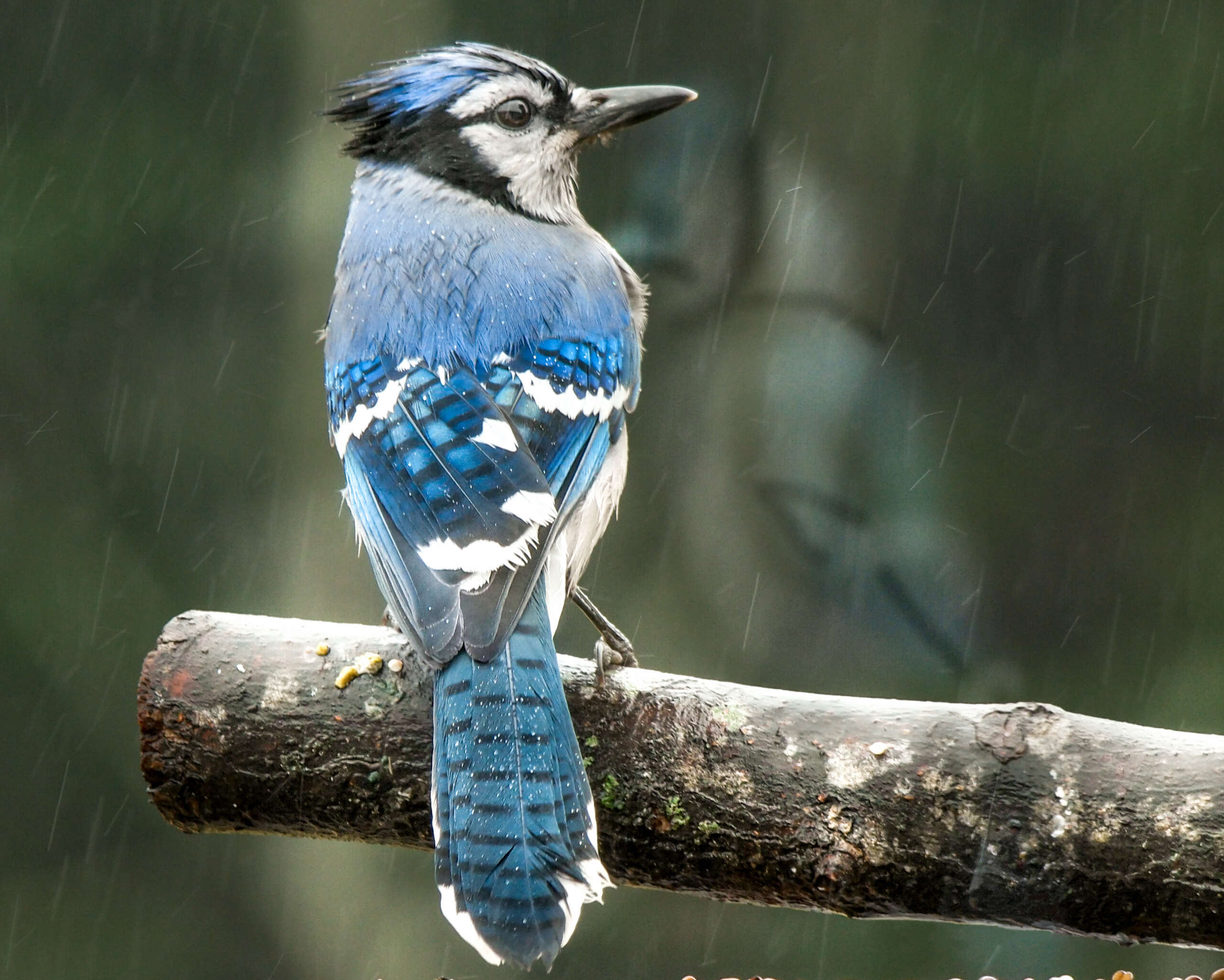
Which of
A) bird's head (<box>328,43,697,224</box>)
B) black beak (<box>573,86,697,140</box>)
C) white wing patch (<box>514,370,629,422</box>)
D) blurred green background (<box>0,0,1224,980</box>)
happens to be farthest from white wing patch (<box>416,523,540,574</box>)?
blurred green background (<box>0,0,1224,980</box>)

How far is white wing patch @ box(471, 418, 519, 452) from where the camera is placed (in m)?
1.49

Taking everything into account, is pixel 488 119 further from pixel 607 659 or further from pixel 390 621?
pixel 607 659

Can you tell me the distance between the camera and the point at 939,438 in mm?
3670

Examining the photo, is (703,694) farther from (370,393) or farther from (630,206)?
(630,206)

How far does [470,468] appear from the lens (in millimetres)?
1466

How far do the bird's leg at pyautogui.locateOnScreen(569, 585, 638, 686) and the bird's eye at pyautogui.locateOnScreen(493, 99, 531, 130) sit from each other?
74 cm

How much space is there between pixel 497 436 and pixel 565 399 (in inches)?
5.7

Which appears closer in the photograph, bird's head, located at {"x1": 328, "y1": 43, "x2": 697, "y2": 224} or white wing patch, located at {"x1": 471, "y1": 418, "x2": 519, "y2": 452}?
white wing patch, located at {"x1": 471, "y1": 418, "x2": 519, "y2": 452}

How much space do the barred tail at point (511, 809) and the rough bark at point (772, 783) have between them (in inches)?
5.1

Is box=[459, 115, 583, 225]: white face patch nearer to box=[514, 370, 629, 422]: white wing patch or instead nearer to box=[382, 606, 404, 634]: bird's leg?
box=[514, 370, 629, 422]: white wing patch

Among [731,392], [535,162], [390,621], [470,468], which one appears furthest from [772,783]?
[731,392]

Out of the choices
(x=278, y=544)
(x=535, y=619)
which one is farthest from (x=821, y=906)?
(x=278, y=544)

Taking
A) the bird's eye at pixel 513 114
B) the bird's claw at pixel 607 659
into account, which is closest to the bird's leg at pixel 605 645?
the bird's claw at pixel 607 659

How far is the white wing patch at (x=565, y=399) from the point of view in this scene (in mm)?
1603
